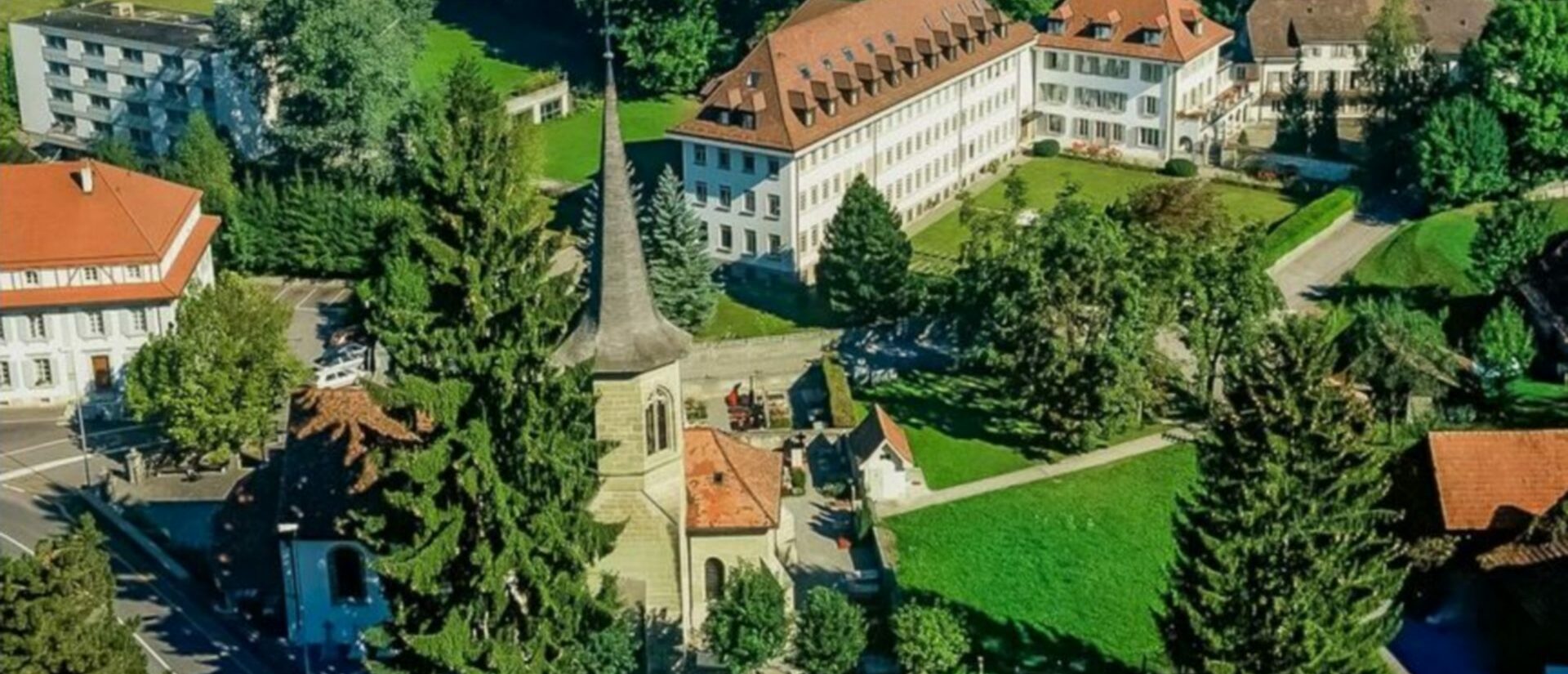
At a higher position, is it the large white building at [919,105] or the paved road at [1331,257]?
the large white building at [919,105]

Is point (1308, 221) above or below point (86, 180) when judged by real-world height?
below

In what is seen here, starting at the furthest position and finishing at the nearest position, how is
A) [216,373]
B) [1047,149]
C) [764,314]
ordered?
[1047,149], [764,314], [216,373]

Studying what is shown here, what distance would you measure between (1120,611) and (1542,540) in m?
12.7

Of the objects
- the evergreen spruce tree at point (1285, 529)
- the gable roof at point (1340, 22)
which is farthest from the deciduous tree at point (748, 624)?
the gable roof at point (1340, 22)

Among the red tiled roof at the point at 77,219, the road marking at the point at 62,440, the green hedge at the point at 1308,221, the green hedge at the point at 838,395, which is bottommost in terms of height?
the road marking at the point at 62,440

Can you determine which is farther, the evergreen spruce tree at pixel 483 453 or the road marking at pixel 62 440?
the road marking at pixel 62 440

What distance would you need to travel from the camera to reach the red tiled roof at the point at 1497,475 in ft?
201

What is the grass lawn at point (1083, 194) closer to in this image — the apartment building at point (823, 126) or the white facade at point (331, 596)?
the apartment building at point (823, 126)

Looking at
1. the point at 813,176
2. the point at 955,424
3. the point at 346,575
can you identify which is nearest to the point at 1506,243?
the point at 955,424

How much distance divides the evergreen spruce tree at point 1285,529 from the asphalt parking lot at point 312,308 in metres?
48.0

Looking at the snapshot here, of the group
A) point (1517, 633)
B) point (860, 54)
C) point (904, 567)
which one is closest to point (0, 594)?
point (904, 567)

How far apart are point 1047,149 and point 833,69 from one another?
19558 millimetres

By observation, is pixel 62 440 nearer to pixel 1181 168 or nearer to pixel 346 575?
pixel 346 575

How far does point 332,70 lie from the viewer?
97938mm
